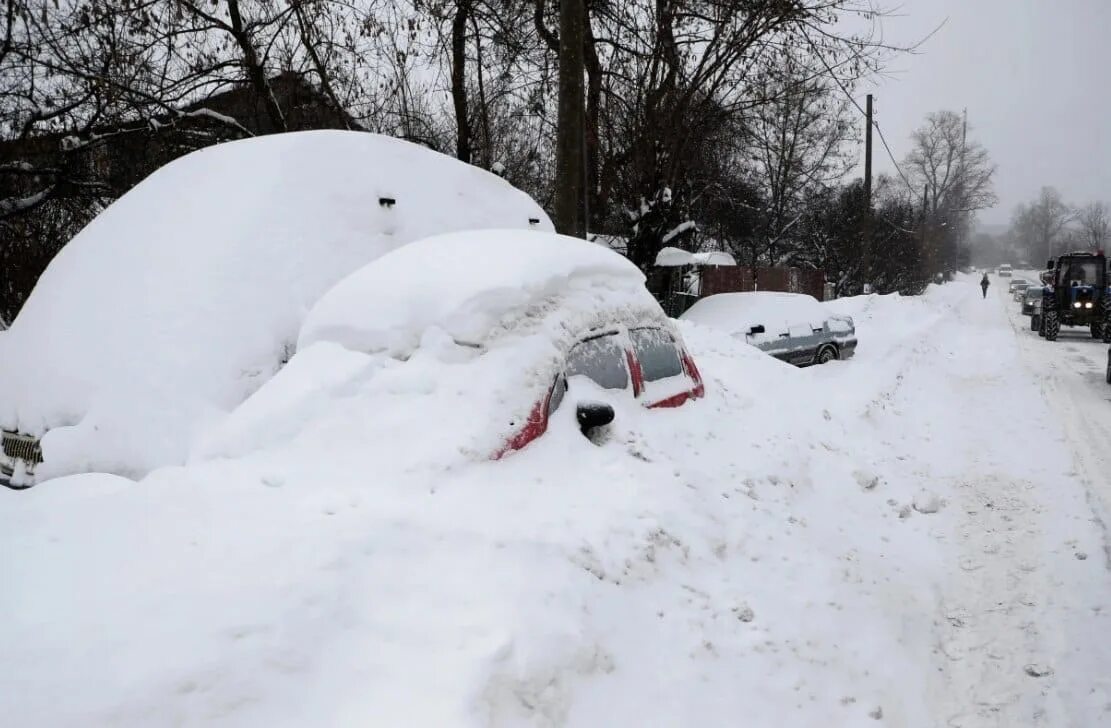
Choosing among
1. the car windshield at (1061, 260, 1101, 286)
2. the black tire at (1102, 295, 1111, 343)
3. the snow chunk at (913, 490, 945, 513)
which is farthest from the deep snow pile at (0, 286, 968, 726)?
the car windshield at (1061, 260, 1101, 286)

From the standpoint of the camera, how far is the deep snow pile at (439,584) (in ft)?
7.12

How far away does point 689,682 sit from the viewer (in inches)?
116

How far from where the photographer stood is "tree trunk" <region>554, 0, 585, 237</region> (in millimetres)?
8844

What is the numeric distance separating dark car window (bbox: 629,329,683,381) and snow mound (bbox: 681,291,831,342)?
576 cm

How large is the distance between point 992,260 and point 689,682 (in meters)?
166

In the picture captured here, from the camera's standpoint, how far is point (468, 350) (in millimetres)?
3834

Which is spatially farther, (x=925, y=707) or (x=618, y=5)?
(x=618, y=5)

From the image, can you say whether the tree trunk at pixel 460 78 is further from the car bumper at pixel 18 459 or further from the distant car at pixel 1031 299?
the distant car at pixel 1031 299

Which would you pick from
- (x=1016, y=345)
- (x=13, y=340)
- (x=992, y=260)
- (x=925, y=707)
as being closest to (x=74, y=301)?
(x=13, y=340)

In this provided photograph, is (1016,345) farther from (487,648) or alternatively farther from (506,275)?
(487,648)

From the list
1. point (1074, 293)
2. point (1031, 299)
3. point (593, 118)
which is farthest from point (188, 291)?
point (1031, 299)

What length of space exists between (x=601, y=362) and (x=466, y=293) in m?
1.03

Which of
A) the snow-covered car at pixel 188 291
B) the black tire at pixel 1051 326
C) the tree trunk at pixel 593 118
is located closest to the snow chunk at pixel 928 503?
the snow-covered car at pixel 188 291

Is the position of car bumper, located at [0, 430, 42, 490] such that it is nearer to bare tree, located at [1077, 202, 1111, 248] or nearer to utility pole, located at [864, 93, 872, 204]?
utility pole, located at [864, 93, 872, 204]
